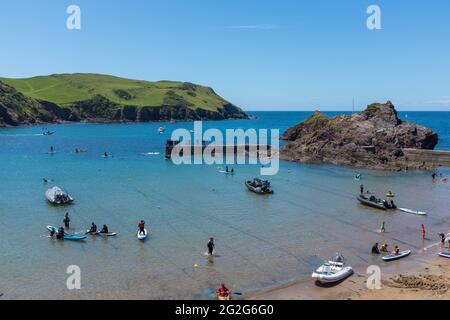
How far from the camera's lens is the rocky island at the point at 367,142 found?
9106cm

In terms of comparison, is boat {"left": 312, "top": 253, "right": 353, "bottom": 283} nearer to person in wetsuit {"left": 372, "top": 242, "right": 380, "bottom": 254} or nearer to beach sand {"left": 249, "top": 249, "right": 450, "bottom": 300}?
beach sand {"left": 249, "top": 249, "right": 450, "bottom": 300}

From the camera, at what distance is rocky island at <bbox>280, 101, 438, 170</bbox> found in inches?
3585

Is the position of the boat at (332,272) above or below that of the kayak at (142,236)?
below

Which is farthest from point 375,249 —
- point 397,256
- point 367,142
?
point 367,142

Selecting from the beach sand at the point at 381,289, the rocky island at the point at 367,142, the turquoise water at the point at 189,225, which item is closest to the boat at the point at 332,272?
the beach sand at the point at 381,289

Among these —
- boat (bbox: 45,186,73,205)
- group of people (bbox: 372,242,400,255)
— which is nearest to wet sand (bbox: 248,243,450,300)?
group of people (bbox: 372,242,400,255)

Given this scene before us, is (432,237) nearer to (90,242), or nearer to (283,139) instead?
→ (90,242)

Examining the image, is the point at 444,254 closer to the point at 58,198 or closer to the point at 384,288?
the point at 384,288

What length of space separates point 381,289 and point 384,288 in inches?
13.6

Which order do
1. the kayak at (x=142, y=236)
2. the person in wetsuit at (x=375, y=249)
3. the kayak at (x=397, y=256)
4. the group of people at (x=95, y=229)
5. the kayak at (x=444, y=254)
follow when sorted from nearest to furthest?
the kayak at (x=397, y=256) < the kayak at (x=444, y=254) < the person in wetsuit at (x=375, y=249) < the kayak at (x=142, y=236) < the group of people at (x=95, y=229)

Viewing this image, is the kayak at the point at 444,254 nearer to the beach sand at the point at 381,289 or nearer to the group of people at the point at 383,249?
the group of people at the point at 383,249

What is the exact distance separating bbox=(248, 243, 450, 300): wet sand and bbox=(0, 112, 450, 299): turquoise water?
177 cm
